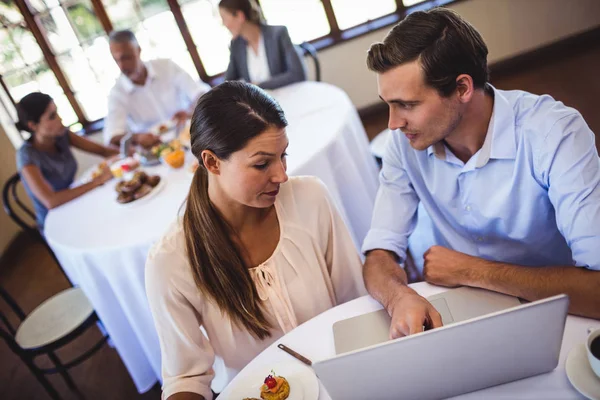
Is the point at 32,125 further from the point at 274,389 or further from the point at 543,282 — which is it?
the point at 543,282

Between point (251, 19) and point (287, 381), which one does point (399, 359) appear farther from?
point (251, 19)

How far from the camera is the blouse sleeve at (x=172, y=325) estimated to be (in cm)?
115

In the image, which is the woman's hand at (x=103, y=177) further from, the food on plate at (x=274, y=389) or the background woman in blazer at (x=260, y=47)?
the food on plate at (x=274, y=389)

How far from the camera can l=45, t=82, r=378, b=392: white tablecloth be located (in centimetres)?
194

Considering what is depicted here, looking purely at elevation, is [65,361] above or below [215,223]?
below

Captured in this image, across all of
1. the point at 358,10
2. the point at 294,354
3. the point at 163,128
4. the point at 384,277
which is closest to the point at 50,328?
the point at 163,128

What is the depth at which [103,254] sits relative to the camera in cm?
192

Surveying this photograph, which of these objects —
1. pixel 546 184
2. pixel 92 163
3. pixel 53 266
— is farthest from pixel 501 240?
pixel 92 163

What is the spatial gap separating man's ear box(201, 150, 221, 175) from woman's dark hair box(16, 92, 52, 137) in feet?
6.18

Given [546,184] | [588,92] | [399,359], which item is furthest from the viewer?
[588,92]

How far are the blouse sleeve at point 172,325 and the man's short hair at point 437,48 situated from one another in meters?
0.73

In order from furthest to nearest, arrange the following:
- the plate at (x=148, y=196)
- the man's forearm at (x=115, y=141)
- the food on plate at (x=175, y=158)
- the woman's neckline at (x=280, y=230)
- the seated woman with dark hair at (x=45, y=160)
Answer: the man's forearm at (x=115, y=141), the seated woman with dark hair at (x=45, y=160), the food on plate at (x=175, y=158), the plate at (x=148, y=196), the woman's neckline at (x=280, y=230)

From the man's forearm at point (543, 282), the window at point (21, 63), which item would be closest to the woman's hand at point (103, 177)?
the man's forearm at point (543, 282)

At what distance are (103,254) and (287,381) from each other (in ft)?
4.07
